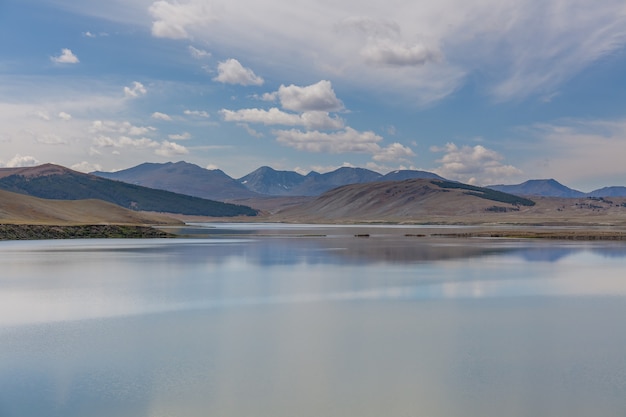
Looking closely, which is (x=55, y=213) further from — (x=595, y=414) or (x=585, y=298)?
(x=595, y=414)

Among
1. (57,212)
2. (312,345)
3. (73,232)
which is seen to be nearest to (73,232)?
(73,232)

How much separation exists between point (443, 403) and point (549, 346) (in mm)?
8814

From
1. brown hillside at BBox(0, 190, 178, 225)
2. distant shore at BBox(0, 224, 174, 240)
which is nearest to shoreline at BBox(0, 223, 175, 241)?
distant shore at BBox(0, 224, 174, 240)

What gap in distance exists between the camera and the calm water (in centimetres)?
1700

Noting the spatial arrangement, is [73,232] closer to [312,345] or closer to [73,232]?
[73,232]

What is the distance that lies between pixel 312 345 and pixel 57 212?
438ft

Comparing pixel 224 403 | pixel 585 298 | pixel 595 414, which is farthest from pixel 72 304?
pixel 585 298

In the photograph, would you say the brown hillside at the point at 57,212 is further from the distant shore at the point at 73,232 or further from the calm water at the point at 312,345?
the calm water at the point at 312,345

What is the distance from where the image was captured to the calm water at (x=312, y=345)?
55.8ft

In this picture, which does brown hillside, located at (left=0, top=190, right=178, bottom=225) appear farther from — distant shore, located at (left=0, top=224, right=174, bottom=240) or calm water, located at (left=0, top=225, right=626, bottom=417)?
calm water, located at (left=0, top=225, right=626, bottom=417)

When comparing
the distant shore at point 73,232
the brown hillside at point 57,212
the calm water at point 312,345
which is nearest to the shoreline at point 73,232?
the distant shore at point 73,232

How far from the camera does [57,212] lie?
143m

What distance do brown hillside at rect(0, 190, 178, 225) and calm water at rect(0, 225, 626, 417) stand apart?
8304 centimetres

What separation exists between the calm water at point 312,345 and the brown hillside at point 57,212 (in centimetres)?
8304
